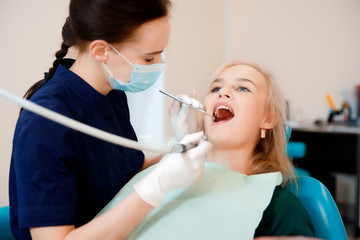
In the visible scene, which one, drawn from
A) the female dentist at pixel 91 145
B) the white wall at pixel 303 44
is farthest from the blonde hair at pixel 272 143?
the white wall at pixel 303 44

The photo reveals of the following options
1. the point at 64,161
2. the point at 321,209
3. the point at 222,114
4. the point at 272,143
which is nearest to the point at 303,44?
the point at 272,143

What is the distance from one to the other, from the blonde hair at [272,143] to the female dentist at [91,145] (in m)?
0.41

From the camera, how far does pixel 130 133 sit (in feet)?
3.94

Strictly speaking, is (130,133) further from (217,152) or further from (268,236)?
(268,236)

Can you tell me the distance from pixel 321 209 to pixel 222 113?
0.51 m

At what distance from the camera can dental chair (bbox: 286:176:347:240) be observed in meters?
1.00

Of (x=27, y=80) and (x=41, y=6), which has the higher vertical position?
(x=41, y=6)

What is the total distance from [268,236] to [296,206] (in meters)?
0.13

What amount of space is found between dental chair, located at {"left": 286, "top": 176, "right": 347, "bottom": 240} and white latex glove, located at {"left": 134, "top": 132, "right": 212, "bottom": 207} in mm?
440

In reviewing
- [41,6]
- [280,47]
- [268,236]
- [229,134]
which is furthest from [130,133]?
[280,47]

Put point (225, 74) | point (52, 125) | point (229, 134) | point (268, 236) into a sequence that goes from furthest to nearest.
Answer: point (225, 74)
point (229, 134)
point (268, 236)
point (52, 125)

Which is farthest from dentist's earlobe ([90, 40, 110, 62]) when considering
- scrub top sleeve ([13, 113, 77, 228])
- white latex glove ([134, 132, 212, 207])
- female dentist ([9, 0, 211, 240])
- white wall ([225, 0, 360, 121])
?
white wall ([225, 0, 360, 121])

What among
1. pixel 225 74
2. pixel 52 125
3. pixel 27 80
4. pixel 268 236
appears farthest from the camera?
pixel 27 80

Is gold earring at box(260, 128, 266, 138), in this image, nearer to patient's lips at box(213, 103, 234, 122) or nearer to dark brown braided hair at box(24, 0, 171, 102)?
patient's lips at box(213, 103, 234, 122)
